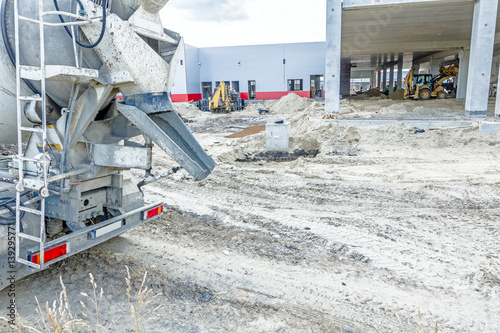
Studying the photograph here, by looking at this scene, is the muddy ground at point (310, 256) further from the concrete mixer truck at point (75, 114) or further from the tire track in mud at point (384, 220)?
the concrete mixer truck at point (75, 114)

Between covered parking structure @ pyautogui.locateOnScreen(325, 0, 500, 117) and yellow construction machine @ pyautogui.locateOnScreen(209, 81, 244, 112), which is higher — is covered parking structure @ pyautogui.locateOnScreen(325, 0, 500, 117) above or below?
above

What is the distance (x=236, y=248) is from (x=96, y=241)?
6.20 ft

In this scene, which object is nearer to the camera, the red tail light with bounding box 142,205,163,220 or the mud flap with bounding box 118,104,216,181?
the mud flap with bounding box 118,104,216,181

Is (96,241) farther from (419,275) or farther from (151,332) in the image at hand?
(419,275)

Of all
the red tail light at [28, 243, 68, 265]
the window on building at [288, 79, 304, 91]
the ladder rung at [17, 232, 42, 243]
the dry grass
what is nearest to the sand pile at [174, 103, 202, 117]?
the window on building at [288, 79, 304, 91]

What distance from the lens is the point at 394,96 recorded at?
33.1 m

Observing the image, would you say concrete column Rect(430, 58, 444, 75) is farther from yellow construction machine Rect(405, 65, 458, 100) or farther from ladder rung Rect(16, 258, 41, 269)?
ladder rung Rect(16, 258, 41, 269)

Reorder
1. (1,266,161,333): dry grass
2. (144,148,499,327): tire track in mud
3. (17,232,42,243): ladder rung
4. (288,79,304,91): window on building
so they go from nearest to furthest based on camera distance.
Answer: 1. (1,266,161,333): dry grass
2. (17,232,42,243): ladder rung
3. (144,148,499,327): tire track in mud
4. (288,79,304,91): window on building

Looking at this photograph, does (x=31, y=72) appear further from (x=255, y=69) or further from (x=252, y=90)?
(x=252, y=90)

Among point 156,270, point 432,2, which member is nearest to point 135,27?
point 156,270

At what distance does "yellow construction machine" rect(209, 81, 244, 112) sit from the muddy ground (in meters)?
21.9

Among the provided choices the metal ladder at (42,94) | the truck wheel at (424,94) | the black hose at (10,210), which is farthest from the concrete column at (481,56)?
the black hose at (10,210)

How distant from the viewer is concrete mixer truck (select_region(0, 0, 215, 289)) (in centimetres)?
351

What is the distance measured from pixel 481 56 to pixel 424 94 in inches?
481
